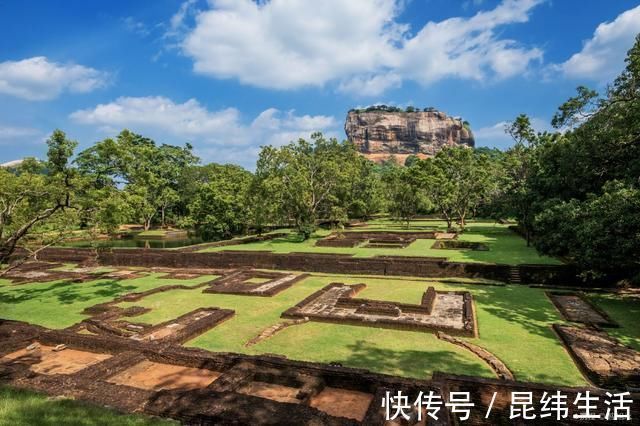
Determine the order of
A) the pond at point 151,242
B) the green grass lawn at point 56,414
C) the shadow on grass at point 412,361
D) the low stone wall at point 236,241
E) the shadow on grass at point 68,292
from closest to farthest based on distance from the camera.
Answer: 1. the green grass lawn at point 56,414
2. the shadow on grass at point 412,361
3. the shadow on grass at point 68,292
4. the low stone wall at point 236,241
5. the pond at point 151,242

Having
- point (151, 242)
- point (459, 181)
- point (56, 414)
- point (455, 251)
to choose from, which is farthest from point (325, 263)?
point (151, 242)

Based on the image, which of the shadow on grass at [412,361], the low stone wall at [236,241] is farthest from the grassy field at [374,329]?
the low stone wall at [236,241]

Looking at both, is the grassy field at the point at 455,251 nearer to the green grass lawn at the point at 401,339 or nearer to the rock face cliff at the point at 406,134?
the green grass lawn at the point at 401,339

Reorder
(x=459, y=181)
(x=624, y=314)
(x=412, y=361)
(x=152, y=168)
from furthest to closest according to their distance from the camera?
1. (x=152, y=168)
2. (x=459, y=181)
3. (x=624, y=314)
4. (x=412, y=361)

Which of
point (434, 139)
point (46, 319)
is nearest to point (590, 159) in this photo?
point (46, 319)

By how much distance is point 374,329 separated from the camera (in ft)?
31.3

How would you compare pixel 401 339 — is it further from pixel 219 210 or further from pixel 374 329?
pixel 219 210

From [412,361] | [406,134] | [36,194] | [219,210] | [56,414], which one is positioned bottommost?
[412,361]

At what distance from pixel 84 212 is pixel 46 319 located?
324cm

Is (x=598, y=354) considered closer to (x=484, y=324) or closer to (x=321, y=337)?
(x=484, y=324)

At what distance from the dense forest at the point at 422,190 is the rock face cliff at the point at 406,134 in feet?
386

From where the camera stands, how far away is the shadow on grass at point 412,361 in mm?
7113

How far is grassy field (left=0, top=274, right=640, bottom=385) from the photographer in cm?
744

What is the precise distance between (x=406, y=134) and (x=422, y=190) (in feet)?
433
